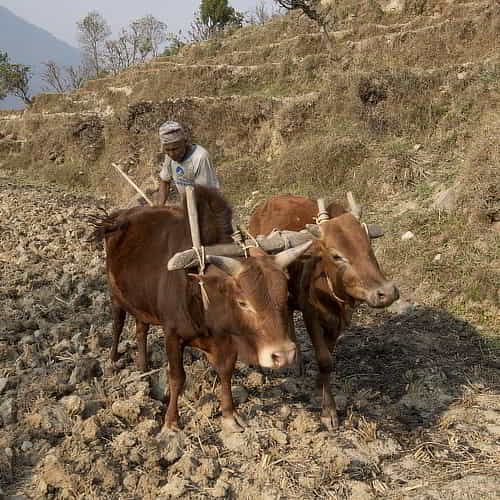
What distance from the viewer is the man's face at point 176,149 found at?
472 centimetres

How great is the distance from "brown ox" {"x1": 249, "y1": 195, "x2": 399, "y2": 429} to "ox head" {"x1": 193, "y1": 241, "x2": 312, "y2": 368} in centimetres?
53

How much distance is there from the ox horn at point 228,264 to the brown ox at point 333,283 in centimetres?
100

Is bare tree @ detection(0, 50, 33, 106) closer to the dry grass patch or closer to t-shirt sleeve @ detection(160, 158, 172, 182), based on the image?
the dry grass patch

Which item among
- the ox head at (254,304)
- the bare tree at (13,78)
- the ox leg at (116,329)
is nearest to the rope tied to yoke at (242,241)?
the ox head at (254,304)

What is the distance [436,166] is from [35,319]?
7424 millimetres

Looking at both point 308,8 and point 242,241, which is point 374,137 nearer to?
point 242,241

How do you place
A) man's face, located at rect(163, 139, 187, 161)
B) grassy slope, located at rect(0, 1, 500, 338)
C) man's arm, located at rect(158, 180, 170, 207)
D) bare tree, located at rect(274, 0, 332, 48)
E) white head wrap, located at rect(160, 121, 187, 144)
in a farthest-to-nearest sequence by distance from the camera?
bare tree, located at rect(274, 0, 332, 48) < grassy slope, located at rect(0, 1, 500, 338) < man's arm, located at rect(158, 180, 170, 207) < man's face, located at rect(163, 139, 187, 161) < white head wrap, located at rect(160, 121, 187, 144)

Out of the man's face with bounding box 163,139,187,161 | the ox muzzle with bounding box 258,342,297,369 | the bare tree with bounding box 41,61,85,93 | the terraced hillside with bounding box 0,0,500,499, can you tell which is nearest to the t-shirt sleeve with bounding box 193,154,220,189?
the man's face with bounding box 163,139,187,161

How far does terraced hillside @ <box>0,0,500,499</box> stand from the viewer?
139 inches

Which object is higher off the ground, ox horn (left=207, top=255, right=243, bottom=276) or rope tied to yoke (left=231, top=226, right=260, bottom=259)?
rope tied to yoke (left=231, top=226, right=260, bottom=259)

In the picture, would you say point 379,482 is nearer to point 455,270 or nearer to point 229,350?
point 229,350

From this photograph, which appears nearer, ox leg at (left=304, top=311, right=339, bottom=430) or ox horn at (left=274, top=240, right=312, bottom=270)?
ox horn at (left=274, top=240, right=312, bottom=270)

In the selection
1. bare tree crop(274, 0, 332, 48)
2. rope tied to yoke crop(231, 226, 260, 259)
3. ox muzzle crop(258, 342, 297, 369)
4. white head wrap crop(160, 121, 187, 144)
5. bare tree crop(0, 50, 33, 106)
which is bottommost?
ox muzzle crop(258, 342, 297, 369)

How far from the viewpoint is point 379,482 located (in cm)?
342
